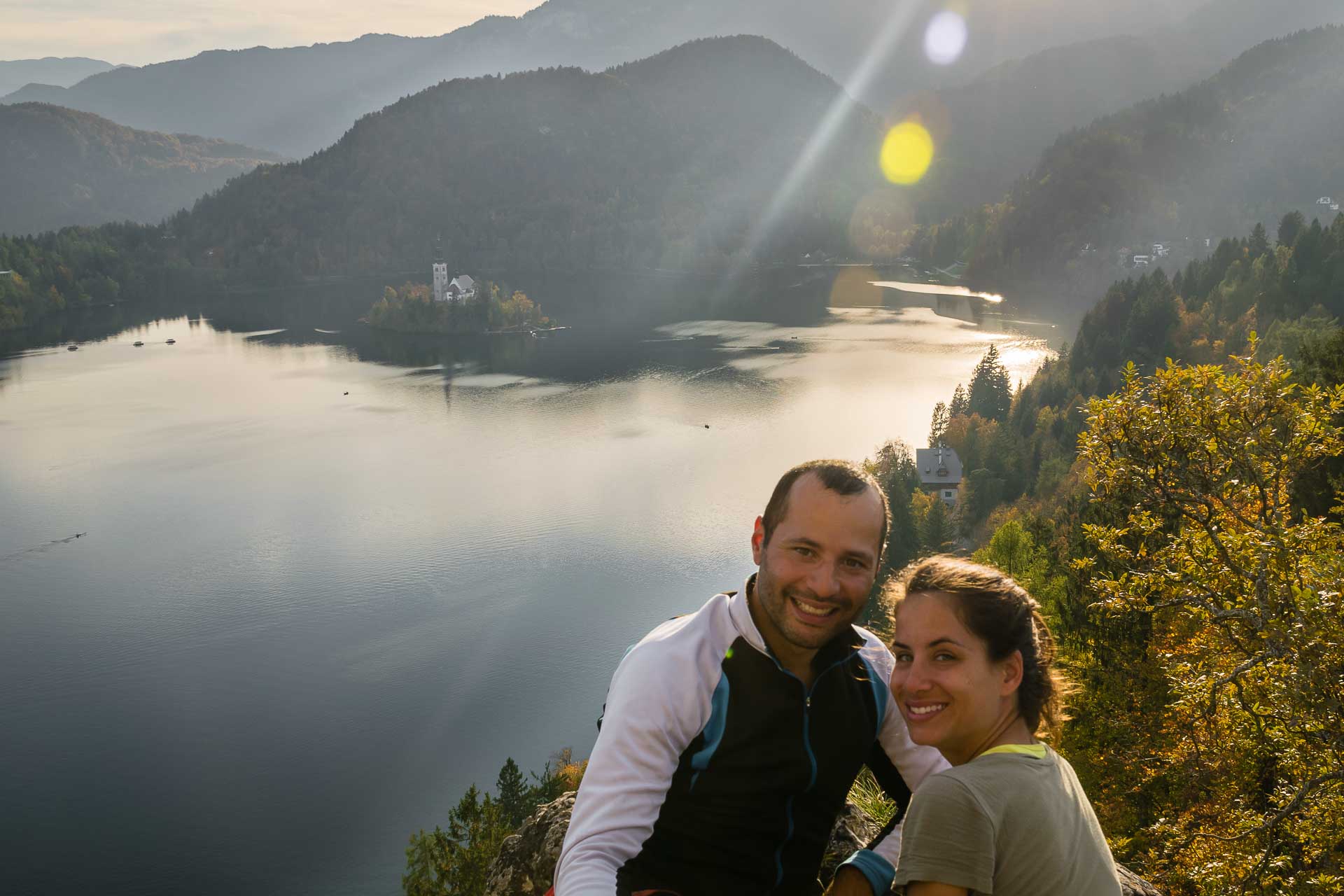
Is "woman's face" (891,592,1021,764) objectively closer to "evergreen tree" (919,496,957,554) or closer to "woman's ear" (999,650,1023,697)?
"woman's ear" (999,650,1023,697)

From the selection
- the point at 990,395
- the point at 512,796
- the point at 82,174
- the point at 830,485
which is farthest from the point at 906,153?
the point at 830,485

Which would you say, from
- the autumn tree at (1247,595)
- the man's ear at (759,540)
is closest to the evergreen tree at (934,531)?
the autumn tree at (1247,595)

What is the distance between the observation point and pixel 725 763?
8.18ft

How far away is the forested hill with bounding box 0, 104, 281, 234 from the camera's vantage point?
6373 inches

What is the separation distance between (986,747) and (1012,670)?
0.18 meters

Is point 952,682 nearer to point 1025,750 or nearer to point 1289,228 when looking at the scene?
point 1025,750

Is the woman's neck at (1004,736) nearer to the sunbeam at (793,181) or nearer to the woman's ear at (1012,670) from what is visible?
the woman's ear at (1012,670)

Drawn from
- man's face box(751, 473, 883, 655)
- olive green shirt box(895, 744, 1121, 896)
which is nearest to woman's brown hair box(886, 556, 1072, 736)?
man's face box(751, 473, 883, 655)

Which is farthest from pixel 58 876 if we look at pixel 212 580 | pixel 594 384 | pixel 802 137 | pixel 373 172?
pixel 802 137

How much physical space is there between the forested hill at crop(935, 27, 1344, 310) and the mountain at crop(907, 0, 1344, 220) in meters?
44.6

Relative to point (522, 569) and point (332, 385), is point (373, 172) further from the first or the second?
point (522, 569)

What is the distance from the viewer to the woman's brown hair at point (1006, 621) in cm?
225

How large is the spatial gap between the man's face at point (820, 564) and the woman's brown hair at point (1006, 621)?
0.43ft

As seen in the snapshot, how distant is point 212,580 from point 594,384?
33085mm
